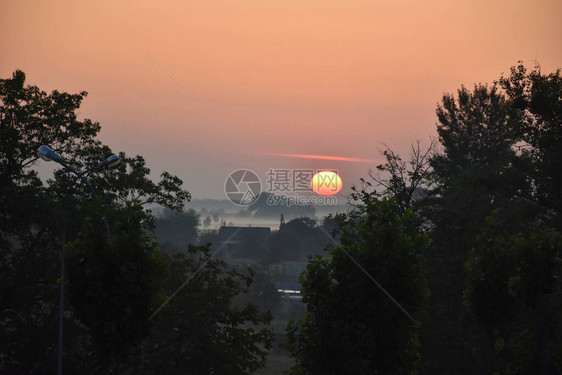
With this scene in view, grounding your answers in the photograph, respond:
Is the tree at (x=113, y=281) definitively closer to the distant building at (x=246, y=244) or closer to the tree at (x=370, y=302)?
the tree at (x=370, y=302)

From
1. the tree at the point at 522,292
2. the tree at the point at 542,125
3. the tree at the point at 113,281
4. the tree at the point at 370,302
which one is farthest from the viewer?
the tree at the point at 542,125

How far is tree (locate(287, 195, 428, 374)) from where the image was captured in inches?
538

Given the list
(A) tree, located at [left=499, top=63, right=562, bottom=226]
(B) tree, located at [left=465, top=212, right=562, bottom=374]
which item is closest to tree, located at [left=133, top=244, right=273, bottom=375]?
(B) tree, located at [left=465, top=212, right=562, bottom=374]

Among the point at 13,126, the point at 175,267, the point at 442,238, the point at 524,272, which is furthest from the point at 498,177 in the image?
the point at 13,126

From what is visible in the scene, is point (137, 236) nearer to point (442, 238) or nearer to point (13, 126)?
point (13, 126)

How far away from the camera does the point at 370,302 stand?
45.2ft

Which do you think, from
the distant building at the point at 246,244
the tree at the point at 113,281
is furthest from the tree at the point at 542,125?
the distant building at the point at 246,244

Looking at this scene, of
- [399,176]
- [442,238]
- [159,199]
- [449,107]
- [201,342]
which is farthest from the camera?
[449,107]

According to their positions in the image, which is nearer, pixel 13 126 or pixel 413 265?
pixel 413 265

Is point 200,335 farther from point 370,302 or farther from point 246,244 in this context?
point 246,244

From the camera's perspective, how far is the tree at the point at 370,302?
13672 millimetres

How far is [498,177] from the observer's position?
37.7 meters

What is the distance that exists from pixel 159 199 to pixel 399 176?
61.6 feet

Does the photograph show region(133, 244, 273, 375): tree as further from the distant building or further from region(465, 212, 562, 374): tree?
the distant building
